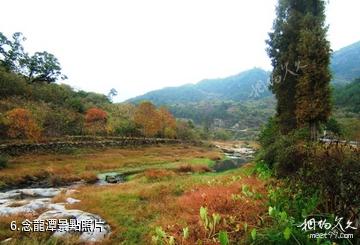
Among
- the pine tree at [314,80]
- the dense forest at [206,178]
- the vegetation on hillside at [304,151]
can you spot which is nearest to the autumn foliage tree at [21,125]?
the dense forest at [206,178]

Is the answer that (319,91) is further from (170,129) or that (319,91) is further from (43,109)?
(170,129)

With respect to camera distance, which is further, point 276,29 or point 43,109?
point 43,109

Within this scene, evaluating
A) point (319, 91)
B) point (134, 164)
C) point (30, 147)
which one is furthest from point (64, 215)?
point (30, 147)

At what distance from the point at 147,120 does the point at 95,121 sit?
1159 centimetres

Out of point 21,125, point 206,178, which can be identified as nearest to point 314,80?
point 206,178

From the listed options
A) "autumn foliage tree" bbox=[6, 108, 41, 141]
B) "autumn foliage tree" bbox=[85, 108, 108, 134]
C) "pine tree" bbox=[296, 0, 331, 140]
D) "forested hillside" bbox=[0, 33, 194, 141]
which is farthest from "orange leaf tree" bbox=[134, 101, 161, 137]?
"pine tree" bbox=[296, 0, 331, 140]

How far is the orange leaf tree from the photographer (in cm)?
7219

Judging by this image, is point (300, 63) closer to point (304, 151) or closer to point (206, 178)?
point (206, 178)

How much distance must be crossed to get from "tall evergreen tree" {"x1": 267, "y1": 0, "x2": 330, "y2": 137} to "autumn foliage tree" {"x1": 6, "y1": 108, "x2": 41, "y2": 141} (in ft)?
106

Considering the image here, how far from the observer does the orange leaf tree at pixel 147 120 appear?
72.2m

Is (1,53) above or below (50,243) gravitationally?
above

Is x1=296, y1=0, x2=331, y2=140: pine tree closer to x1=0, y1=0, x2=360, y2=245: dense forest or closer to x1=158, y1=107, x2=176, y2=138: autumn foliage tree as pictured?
x1=0, y1=0, x2=360, y2=245: dense forest

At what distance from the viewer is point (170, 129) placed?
81438 mm

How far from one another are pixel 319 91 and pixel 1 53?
68.9m
